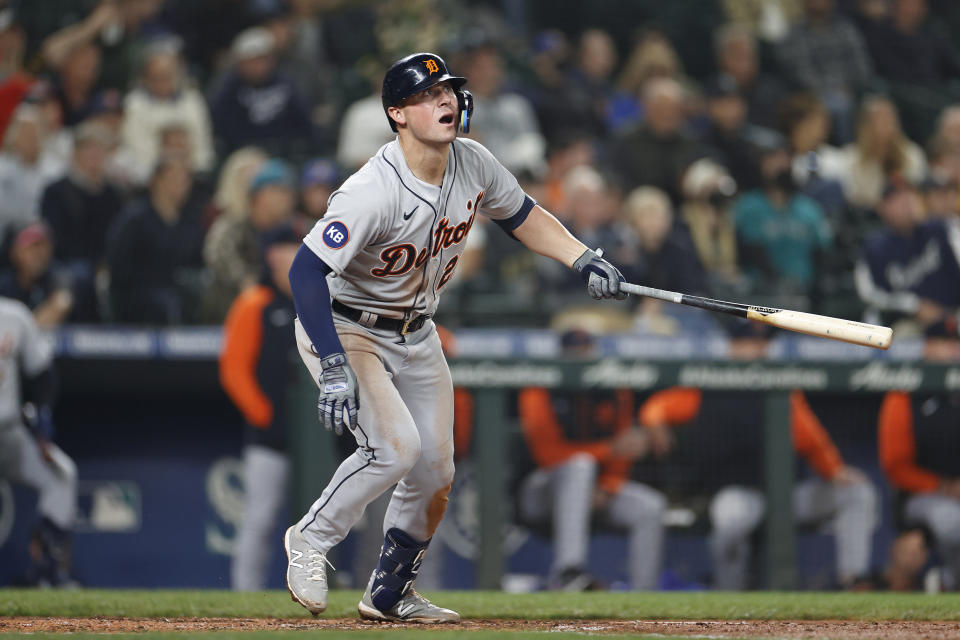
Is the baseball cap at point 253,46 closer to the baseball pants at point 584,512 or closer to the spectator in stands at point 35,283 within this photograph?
the spectator in stands at point 35,283

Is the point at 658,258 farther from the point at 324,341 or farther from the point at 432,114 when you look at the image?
the point at 324,341

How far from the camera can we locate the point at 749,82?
994 centimetres

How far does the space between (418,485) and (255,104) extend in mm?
5306

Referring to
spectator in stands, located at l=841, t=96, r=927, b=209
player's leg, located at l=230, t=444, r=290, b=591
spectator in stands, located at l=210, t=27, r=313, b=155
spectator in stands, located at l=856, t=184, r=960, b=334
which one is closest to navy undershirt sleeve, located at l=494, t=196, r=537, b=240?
player's leg, located at l=230, t=444, r=290, b=591

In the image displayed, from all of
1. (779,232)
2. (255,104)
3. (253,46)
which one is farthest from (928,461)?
(253,46)

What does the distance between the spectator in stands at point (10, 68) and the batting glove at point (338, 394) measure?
501 centimetres

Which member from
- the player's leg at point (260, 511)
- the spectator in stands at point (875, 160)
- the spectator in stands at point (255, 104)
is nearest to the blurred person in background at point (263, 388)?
the player's leg at point (260, 511)

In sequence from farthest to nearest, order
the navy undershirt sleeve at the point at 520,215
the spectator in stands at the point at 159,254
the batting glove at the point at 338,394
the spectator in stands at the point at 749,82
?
the spectator in stands at the point at 749,82 < the spectator in stands at the point at 159,254 < the navy undershirt sleeve at the point at 520,215 < the batting glove at the point at 338,394

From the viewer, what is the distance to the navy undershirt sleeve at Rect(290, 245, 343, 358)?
3.67m

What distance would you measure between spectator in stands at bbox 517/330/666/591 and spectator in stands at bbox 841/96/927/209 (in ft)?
11.0

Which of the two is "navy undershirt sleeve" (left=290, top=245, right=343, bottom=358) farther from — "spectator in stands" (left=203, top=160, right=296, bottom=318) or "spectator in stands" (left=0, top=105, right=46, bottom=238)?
"spectator in stands" (left=0, top=105, right=46, bottom=238)

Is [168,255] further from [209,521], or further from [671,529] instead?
[671,529]

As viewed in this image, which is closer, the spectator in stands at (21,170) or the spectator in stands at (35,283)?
the spectator in stands at (35,283)

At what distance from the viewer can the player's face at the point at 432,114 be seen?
151 inches
